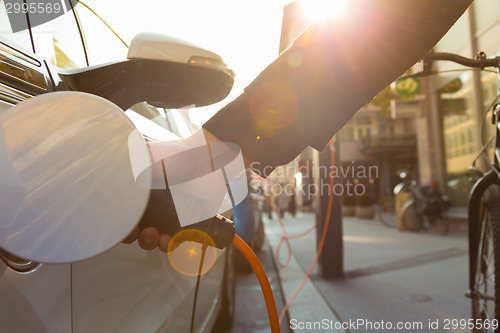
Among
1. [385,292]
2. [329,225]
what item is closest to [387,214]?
[329,225]

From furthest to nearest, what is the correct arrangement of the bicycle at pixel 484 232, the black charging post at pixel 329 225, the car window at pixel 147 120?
the black charging post at pixel 329 225 → the bicycle at pixel 484 232 → the car window at pixel 147 120

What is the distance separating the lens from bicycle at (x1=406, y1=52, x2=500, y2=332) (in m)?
1.90

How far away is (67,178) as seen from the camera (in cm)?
72

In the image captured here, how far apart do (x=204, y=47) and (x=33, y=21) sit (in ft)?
1.88

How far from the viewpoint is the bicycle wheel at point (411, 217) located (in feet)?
32.2

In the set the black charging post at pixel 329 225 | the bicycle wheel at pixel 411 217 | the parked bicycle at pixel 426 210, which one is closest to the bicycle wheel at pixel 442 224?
the parked bicycle at pixel 426 210

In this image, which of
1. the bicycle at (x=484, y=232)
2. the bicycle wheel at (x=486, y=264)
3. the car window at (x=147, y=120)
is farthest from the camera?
the bicycle wheel at (x=486, y=264)

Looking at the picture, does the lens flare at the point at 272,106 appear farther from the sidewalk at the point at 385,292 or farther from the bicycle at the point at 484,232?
the sidewalk at the point at 385,292

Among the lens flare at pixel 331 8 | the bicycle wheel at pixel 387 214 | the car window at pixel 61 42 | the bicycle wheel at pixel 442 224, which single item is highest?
the car window at pixel 61 42

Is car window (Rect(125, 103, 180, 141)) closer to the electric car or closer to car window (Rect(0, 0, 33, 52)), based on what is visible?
the electric car

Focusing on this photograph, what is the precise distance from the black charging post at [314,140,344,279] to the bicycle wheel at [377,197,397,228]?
736cm

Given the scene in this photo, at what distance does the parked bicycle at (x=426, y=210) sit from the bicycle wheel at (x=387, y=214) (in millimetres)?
1456

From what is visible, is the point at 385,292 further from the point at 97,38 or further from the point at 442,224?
the point at 442,224

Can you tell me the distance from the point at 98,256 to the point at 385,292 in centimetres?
320
